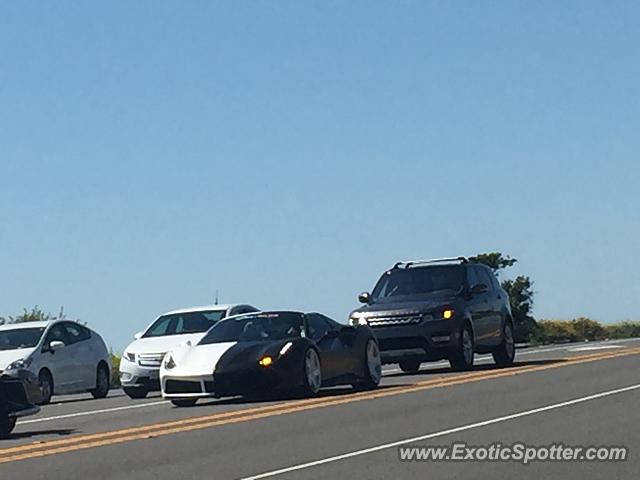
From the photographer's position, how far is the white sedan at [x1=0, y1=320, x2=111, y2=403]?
89.0ft

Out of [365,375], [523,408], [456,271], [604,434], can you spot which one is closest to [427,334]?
[456,271]

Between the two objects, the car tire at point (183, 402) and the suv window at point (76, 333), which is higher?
the suv window at point (76, 333)

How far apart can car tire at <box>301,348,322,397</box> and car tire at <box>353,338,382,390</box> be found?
1393mm

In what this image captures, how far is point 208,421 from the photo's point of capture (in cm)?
1861

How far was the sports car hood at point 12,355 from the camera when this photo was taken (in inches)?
1049

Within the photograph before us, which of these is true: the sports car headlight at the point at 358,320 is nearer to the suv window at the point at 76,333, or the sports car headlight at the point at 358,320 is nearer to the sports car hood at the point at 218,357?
the suv window at the point at 76,333

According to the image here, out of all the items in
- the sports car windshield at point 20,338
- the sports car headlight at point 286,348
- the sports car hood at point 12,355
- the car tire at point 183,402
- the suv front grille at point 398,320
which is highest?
the suv front grille at point 398,320

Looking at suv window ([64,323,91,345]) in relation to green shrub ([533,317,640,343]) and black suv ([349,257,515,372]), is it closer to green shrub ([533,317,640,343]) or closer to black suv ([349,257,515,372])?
black suv ([349,257,515,372])

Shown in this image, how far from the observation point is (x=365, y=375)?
23547 mm

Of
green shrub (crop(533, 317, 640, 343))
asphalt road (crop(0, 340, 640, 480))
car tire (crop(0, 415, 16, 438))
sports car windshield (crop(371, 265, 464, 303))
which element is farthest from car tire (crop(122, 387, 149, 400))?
green shrub (crop(533, 317, 640, 343))

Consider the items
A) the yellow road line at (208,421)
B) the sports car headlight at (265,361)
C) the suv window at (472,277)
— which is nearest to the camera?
the yellow road line at (208,421)

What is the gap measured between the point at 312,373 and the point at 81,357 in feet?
26.2

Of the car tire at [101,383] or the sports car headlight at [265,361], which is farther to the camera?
the car tire at [101,383]

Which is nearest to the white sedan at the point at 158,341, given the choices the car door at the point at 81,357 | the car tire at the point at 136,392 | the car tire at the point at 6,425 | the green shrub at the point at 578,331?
the car tire at the point at 136,392
